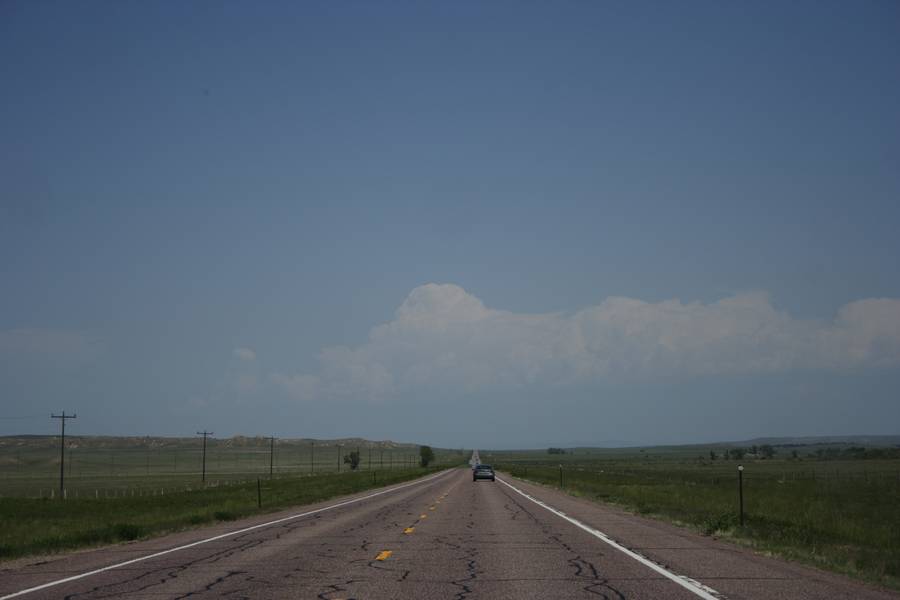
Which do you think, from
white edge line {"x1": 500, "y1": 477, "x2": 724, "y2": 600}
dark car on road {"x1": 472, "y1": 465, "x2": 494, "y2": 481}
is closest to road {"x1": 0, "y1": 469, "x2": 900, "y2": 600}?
white edge line {"x1": 500, "y1": 477, "x2": 724, "y2": 600}

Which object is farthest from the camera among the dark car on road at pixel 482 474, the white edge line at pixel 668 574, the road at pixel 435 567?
the dark car on road at pixel 482 474

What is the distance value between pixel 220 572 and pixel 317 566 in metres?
1.51

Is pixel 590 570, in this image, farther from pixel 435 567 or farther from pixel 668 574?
pixel 435 567

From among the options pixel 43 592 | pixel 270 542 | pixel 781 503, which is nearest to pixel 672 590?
pixel 43 592

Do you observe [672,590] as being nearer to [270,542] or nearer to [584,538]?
[584,538]

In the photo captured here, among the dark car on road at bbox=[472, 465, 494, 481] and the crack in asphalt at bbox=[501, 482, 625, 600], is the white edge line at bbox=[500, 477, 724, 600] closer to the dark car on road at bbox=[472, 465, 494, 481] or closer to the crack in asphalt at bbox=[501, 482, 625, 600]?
the crack in asphalt at bbox=[501, 482, 625, 600]

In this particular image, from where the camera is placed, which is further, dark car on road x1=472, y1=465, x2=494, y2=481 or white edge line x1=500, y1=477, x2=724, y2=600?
dark car on road x1=472, y1=465, x2=494, y2=481

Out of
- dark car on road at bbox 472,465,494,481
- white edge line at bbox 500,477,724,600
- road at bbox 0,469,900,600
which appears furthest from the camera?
dark car on road at bbox 472,465,494,481

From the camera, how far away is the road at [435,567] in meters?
10.8

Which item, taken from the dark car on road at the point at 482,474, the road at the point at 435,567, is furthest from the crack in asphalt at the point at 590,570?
the dark car on road at the point at 482,474

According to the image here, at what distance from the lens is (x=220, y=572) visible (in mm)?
13227

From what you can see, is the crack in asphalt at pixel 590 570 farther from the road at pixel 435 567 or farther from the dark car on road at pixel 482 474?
the dark car on road at pixel 482 474

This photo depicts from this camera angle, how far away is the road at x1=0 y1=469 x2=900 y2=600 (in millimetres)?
10820

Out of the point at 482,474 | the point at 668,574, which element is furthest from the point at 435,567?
the point at 482,474
